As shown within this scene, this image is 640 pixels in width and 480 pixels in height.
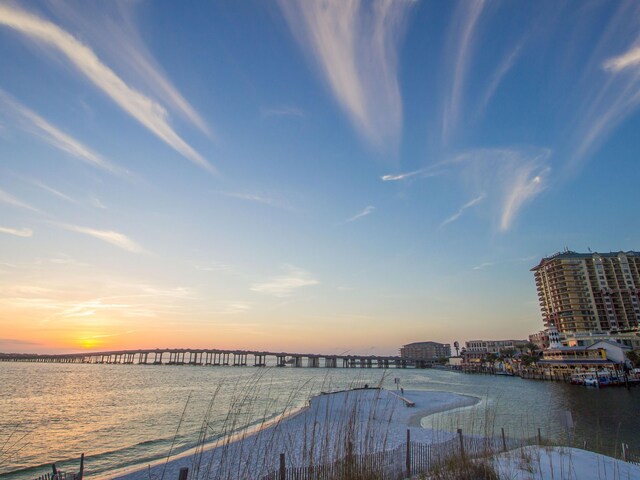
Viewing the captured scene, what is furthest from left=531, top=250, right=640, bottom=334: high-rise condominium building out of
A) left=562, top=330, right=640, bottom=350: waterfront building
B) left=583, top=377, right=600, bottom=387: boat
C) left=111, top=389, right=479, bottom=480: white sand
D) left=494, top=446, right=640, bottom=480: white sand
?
left=494, top=446, right=640, bottom=480: white sand

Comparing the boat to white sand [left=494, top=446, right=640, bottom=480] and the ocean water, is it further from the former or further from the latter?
white sand [left=494, top=446, right=640, bottom=480]

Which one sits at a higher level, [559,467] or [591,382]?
[559,467]

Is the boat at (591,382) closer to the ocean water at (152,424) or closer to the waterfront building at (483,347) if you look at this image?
the ocean water at (152,424)

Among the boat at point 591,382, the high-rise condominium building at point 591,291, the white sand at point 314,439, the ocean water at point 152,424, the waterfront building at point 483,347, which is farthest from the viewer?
the waterfront building at point 483,347

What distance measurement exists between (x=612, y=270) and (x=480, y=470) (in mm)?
126990

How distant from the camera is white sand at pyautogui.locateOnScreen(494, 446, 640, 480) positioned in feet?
25.8

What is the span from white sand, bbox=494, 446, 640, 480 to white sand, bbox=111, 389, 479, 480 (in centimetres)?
286

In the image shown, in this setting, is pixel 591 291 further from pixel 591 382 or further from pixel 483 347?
pixel 483 347

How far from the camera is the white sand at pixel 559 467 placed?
7866 millimetres

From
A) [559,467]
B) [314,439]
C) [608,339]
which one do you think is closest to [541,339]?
[608,339]

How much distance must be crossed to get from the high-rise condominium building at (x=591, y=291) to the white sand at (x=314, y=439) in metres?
76.3

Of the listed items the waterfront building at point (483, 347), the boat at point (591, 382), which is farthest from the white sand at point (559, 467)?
the waterfront building at point (483, 347)

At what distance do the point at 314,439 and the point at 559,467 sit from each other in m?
8.40

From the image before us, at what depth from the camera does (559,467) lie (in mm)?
8945
